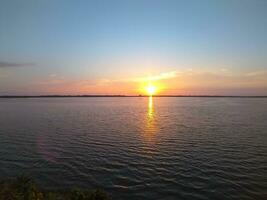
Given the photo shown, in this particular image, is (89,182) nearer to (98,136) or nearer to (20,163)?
(20,163)

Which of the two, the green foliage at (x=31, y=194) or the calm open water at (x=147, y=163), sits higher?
the green foliage at (x=31, y=194)

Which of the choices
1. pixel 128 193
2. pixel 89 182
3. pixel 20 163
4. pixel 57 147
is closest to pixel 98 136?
pixel 57 147

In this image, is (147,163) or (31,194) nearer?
(31,194)

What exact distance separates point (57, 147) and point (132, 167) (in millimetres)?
13078

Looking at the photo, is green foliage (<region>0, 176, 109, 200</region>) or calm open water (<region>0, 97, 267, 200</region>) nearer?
green foliage (<region>0, 176, 109, 200</region>)

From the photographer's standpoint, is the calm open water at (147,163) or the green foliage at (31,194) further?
the calm open water at (147,163)

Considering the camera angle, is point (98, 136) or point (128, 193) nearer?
point (128, 193)

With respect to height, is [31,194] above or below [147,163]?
above

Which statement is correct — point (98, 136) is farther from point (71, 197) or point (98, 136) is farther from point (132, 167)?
point (71, 197)

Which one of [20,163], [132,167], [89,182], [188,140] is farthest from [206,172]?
[20,163]

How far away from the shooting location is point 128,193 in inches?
747

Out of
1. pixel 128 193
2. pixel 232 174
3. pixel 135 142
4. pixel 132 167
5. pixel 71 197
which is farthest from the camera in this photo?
pixel 135 142

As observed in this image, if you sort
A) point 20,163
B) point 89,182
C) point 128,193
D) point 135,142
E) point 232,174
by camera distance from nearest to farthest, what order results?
point 128,193 → point 89,182 → point 232,174 → point 20,163 → point 135,142

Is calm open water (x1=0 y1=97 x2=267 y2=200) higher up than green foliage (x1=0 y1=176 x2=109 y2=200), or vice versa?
green foliage (x1=0 y1=176 x2=109 y2=200)
